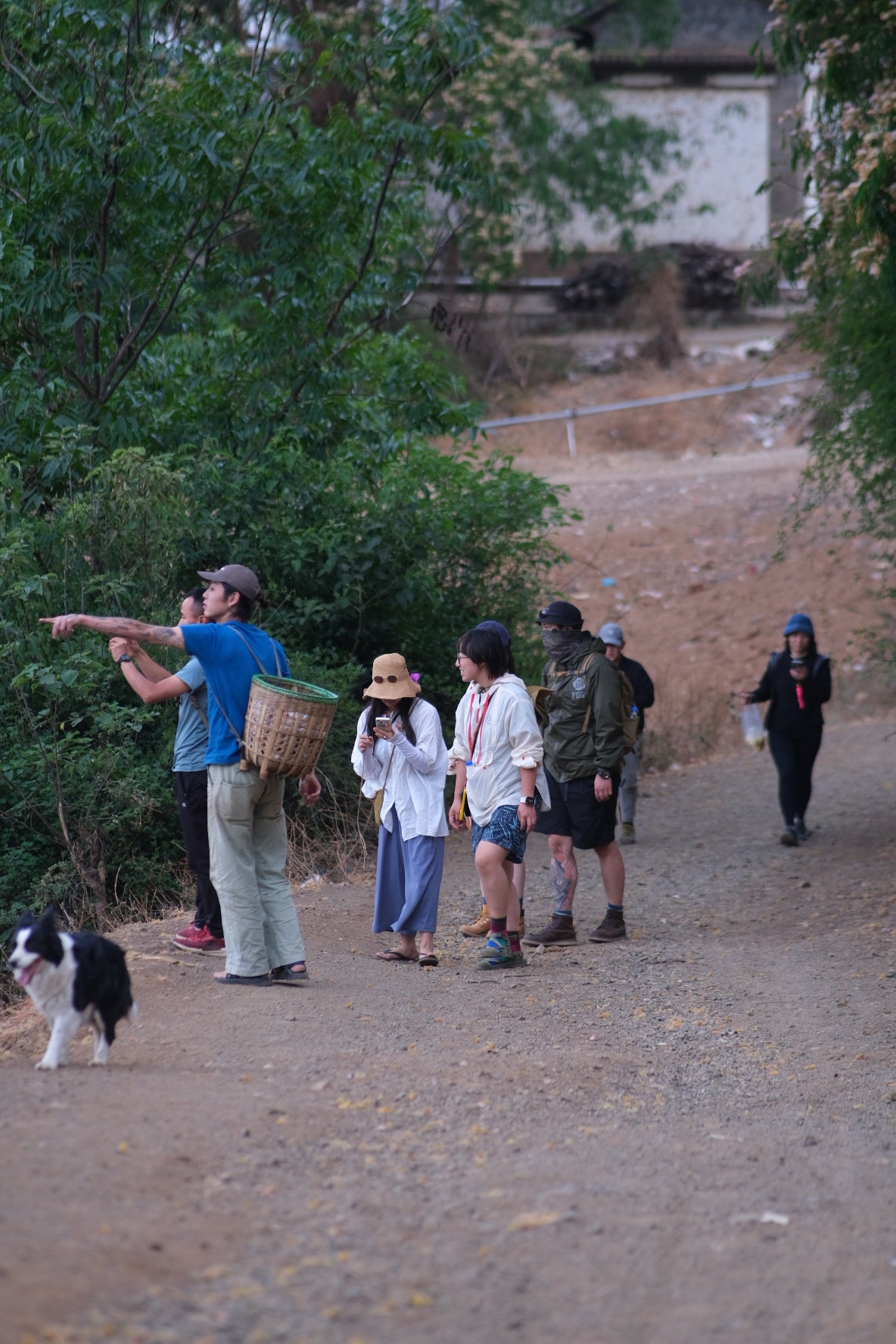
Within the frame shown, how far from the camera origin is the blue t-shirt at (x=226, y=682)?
656cm

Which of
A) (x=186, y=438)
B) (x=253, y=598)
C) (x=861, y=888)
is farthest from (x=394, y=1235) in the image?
(x=186, y=438)

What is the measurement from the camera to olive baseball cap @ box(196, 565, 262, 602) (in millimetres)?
6656

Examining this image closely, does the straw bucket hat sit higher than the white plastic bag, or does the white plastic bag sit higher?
the straw bucket hat

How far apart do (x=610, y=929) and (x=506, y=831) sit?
1.58 metres

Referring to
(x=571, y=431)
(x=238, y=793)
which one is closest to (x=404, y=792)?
(x=238, y=793)

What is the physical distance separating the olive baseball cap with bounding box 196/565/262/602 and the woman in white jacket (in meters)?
0.99

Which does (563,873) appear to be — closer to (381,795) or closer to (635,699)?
(381,795)

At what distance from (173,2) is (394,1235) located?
10808mm

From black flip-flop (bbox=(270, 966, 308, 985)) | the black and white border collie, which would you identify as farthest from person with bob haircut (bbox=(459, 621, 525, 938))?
the black and white border collie

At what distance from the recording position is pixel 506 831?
25.0ft

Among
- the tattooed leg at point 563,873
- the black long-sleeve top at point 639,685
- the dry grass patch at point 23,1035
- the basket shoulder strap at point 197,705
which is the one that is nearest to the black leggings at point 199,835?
the basket shoulder strap at point 197,705

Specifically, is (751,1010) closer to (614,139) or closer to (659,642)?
(659,642)

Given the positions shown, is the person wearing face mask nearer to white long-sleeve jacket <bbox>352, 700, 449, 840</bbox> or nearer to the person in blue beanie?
white long-sleeve jacket <bbox>352, 700, 449, 840</bbox>

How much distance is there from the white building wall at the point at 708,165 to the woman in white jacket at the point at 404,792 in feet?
90.4
